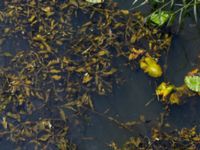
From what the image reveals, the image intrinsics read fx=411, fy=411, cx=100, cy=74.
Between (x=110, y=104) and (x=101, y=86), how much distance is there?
0.17 m

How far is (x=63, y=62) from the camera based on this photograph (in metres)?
3.47

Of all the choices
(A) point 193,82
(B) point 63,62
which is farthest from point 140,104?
(B) point 63,62

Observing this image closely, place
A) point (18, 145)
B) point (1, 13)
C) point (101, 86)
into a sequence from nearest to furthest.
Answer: point (18, 145) < point (101, 86) < point (1, 13)

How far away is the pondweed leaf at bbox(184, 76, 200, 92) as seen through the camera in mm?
3271

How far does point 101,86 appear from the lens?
336 cm

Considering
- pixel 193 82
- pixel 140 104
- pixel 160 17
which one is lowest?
pixel 140 104

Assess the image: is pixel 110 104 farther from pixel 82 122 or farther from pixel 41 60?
pixel 41 60

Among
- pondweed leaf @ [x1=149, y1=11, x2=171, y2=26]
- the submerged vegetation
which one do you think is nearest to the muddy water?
the submerged vegetation

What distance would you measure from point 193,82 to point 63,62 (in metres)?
1.09

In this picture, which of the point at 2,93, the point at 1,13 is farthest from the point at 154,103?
the point at 1,13

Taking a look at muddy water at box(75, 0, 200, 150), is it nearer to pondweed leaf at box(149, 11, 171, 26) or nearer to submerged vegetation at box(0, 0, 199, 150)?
submerged vegetation at box(0, 0, 199, 150)

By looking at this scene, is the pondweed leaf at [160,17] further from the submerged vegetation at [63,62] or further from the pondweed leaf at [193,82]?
the pondweed leaf at [193,82]

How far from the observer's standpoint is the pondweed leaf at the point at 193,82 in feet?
10.7

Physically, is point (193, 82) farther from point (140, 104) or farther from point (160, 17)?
point (160, 17)
